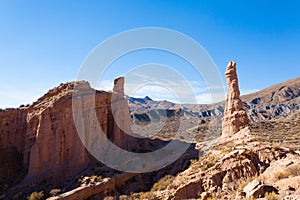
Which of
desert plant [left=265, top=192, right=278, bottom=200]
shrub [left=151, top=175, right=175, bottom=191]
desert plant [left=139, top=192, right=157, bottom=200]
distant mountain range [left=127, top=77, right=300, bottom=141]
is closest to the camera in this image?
desert plant [left=265, top=192, right=278, bottom=200]

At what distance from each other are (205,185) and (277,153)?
5007 mm

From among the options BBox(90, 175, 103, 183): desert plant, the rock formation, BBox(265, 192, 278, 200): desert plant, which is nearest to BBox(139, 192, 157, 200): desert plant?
BBox(90, 175, 103, 183): desert plant

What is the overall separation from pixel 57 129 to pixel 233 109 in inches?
708

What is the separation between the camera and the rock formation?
85.3 ft

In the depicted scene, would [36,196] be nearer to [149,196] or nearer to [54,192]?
[54,192]

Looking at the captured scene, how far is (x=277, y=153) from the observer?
16016mm

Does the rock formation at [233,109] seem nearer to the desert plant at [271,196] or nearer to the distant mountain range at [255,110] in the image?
the desert plant at [271,196]

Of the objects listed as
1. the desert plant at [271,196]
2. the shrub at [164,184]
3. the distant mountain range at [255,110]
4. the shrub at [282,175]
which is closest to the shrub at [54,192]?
the shrub at [164,184]

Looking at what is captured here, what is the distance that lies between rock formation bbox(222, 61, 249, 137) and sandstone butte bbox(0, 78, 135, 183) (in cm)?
1147

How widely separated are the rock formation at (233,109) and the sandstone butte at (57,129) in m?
11.5

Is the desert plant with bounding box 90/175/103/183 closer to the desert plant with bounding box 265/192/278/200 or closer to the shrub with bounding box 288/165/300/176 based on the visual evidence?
the shrub with bounding box 288/165/300/176

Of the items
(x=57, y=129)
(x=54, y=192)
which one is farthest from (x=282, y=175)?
(x=57, y=129)

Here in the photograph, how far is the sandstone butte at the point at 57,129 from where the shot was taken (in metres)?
23.7

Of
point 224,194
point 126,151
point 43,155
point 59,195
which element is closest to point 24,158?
point 43,155
